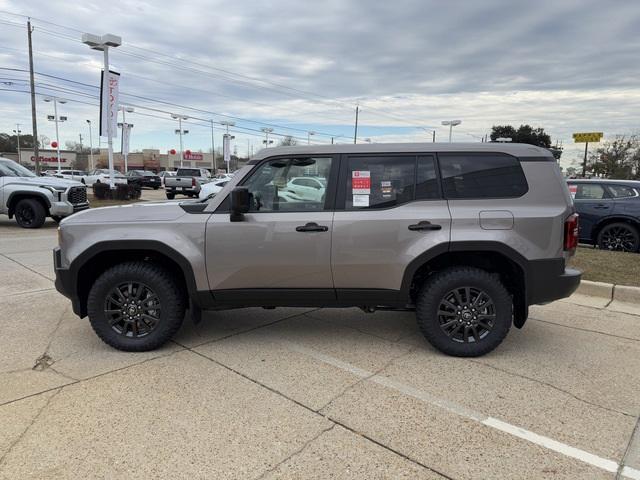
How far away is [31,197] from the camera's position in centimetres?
1226

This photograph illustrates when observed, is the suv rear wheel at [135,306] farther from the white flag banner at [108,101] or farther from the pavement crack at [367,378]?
the white flag banner at [108,101]

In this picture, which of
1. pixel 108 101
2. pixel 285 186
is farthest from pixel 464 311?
pixel 108 101

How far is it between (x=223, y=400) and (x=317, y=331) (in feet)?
5.23

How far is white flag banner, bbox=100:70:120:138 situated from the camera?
18688 mm

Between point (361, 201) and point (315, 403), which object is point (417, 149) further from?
point (315, 403)

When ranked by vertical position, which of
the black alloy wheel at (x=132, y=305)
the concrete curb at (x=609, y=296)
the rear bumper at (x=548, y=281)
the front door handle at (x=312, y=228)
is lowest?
the concrete curb at (x=609, y=296)

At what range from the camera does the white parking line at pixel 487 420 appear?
2660 mm

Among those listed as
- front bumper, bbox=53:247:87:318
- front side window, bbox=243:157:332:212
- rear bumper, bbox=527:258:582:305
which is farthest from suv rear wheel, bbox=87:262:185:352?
rear bumper, bbox=527:258:582:305

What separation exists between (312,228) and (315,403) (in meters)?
1.35

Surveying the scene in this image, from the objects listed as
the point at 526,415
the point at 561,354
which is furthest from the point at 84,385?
the point at 561,354

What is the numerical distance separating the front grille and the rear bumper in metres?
11.9

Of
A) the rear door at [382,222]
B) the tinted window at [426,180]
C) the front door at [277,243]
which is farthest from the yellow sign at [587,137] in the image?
the front door at [277,243]

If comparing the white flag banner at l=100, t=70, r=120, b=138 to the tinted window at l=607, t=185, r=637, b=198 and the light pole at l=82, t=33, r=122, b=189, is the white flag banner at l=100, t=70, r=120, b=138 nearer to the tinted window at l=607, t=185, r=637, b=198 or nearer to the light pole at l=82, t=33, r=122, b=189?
the light pole at l=82, t=33, r=122, b=189

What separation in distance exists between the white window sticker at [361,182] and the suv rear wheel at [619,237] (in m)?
7.25
